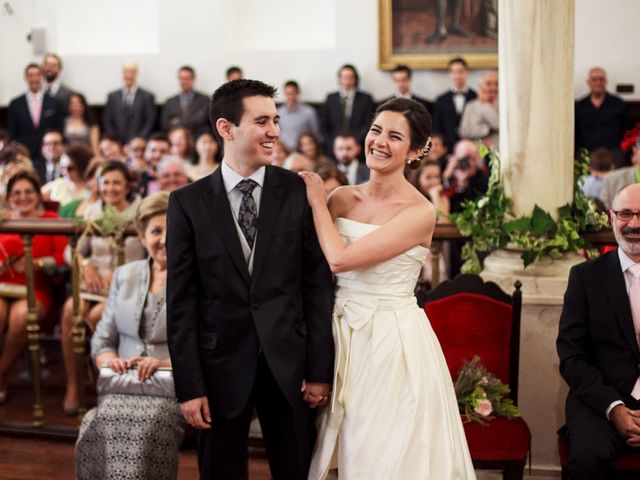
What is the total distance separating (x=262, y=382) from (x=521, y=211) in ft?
5.42

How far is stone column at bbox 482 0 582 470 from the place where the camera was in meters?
3.87

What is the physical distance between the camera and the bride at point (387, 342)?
287 cm

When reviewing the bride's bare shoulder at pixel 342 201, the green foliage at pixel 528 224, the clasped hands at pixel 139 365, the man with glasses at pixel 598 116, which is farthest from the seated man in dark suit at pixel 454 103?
the bride's bare shoulder at pixel 342 201

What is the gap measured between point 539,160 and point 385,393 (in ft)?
4.94

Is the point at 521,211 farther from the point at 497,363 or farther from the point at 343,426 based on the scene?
the point at 343,426

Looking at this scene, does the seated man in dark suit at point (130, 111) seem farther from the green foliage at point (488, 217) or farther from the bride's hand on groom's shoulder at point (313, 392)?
the bride's hand on groom's shoulder at point (313, 392)

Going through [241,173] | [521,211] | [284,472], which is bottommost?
[284,472]

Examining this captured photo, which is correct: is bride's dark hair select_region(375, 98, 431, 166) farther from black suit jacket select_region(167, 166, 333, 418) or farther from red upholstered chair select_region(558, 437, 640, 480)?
red upholstered chair select_region(558, 437, 640, 480)

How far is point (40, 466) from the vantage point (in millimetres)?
4168

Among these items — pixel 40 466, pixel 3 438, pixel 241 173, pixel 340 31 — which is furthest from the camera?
pixel 340 31

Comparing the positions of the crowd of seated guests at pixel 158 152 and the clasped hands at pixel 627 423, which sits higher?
the crowd of seated guests at pixel 158 152

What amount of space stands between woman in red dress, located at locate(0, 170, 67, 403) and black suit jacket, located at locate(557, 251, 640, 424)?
9.48 feet

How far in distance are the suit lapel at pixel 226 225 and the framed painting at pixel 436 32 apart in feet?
26.2

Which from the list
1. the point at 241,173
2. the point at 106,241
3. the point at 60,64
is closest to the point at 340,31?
the point at 60,64
